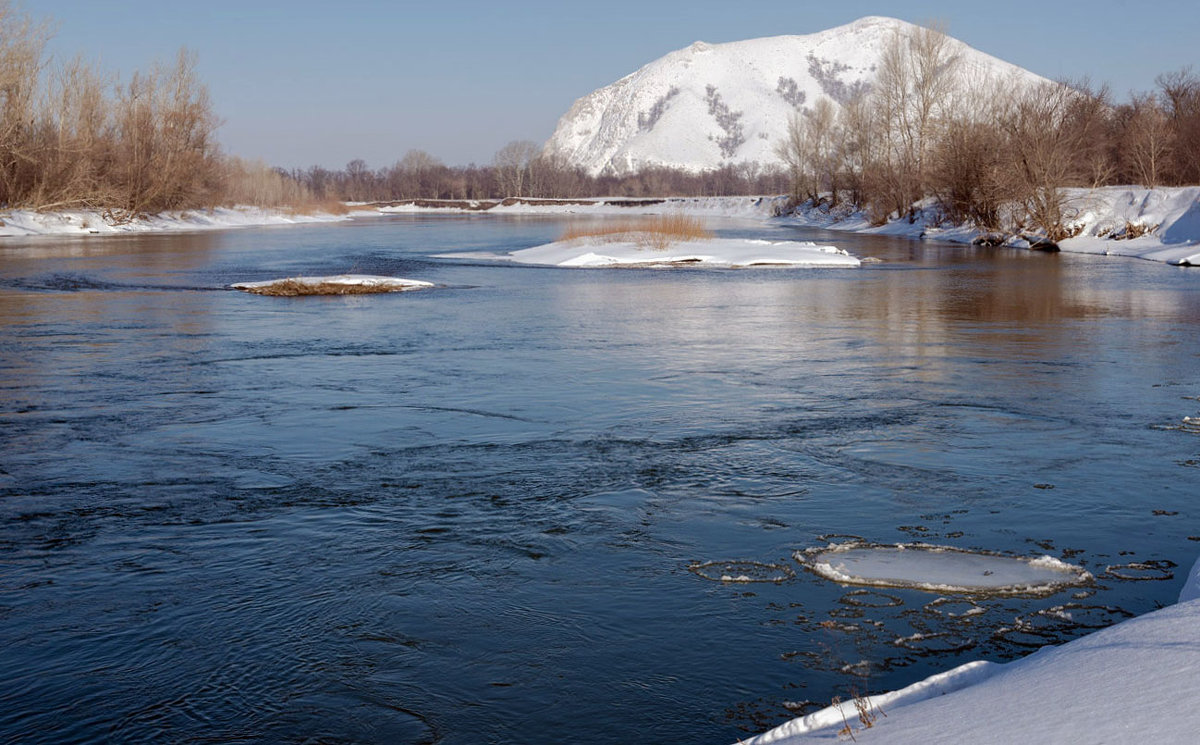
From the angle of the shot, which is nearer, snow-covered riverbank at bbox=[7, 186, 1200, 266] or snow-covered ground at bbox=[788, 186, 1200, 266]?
snow-covered ground at bbox=[788, 186, 1200, 266]

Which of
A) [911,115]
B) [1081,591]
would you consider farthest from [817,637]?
[911,115]

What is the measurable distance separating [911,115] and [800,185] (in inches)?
853

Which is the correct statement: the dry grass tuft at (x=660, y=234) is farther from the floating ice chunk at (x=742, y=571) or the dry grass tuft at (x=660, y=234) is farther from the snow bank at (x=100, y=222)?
the snow bank at (x=100, y=222)

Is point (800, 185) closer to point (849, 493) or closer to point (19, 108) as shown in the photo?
point (19, 108)

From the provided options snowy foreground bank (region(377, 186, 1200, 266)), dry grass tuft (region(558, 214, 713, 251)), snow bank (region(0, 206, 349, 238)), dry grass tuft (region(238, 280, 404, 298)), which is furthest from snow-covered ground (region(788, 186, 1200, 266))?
snow bank (region(0, 206, 349, 238))

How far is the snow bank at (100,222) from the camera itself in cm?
5597

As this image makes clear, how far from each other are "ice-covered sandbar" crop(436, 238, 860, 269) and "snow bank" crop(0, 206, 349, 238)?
29.3 meters

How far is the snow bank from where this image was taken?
56.0 m

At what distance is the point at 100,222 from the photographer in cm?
6244

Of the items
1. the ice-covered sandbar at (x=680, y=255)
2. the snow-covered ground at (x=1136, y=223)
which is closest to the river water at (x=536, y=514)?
the ice-covered sandbar at (x=680, y=255)

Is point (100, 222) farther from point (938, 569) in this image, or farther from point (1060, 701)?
point (1060, 701)

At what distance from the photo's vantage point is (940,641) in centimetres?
566

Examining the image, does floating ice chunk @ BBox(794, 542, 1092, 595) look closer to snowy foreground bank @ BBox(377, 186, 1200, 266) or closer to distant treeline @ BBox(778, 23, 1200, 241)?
snowy foreground bank @ BBox(377, 186, 1200, 266)

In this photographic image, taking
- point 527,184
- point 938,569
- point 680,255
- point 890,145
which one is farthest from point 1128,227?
point 527,184
